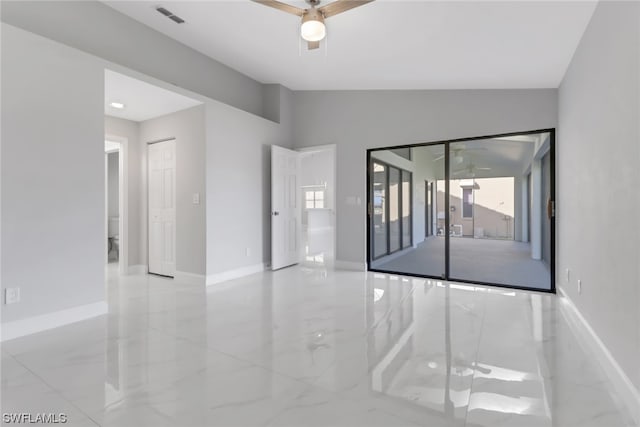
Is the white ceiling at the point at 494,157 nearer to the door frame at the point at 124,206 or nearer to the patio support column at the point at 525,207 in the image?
the patio support column at the point at 525,207

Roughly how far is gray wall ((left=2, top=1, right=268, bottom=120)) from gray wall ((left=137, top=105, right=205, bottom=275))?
56 cm

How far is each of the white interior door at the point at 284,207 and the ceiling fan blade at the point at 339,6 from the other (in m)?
2.63

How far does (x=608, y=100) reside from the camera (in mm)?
2170

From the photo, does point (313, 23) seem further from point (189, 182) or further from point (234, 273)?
point (234, 273)

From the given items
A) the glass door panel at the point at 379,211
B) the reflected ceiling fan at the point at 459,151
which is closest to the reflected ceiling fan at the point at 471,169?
the reflected ceiling fan at the point at 459,151

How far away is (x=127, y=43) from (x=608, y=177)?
4844 millimetres

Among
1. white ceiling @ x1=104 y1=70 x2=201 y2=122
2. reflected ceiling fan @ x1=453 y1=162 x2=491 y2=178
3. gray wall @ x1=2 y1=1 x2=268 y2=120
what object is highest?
gray wall @ x1=2 y1=1 x2=268 y2=120

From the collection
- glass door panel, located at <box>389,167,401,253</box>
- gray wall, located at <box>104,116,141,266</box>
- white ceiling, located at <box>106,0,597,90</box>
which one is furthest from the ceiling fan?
glass door panel, located at <box>389,167,401,253</box>


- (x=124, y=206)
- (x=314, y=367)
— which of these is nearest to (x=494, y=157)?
(x=314, y=367)

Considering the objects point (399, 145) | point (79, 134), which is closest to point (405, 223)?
point (399, 145)

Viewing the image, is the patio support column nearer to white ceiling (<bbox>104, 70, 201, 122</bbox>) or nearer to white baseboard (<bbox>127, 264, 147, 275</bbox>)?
white ceiling (<bbox>104, 70, 201, 122</bbox>)

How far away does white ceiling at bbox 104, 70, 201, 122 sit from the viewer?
3600 millimetres

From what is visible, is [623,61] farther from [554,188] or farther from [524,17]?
[554,188]

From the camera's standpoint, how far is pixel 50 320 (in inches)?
113
